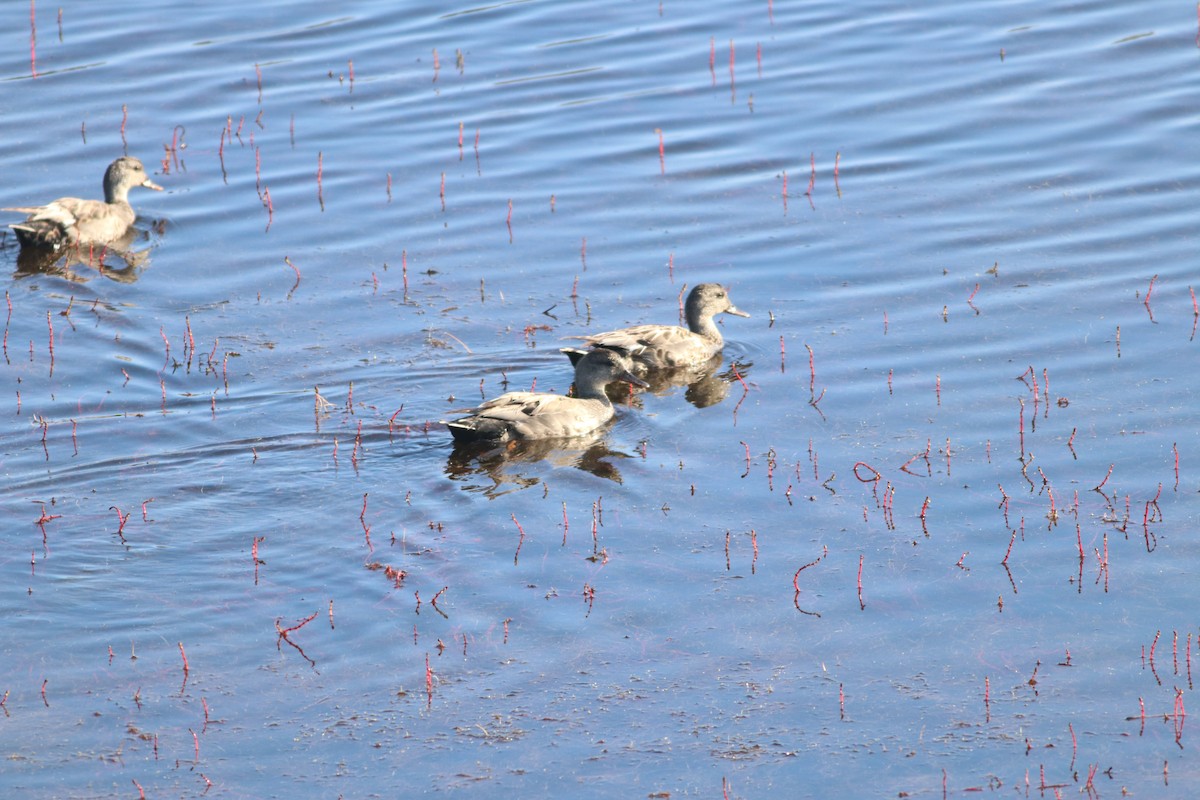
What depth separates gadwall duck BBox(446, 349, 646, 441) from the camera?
11.4 m

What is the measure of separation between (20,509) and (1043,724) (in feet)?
19.3

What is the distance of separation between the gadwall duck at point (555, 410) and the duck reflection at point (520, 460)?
63mm

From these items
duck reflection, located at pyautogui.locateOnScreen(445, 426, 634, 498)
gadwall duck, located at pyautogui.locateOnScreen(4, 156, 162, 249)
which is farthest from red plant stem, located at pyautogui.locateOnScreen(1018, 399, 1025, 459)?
gadwall duck, located at pyautogui.locateOnScreen(4, 156, 162, 249)

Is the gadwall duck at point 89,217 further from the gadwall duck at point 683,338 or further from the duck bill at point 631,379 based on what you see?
the duck bill at point 631,379

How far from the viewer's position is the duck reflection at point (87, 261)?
14.9 metres

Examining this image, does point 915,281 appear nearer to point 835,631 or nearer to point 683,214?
point 683,214

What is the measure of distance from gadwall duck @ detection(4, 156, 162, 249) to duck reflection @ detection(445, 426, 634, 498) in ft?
18.1

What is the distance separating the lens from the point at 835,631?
8.96 meters

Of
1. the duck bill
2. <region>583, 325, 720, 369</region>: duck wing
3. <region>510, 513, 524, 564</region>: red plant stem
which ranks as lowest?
<region>510, 513, 524, 564</region>: red plant stem

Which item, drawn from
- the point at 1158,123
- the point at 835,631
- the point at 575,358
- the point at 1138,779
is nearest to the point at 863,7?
the point at 1158,123

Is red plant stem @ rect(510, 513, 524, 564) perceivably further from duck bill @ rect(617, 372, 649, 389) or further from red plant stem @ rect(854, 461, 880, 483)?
duck bill @ rect(617, 372, 649, 389)

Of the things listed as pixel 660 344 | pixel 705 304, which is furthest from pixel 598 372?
pixel 705 304

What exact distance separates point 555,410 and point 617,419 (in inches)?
29.4

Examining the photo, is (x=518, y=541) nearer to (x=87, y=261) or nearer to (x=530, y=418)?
(x=530, y=418)
